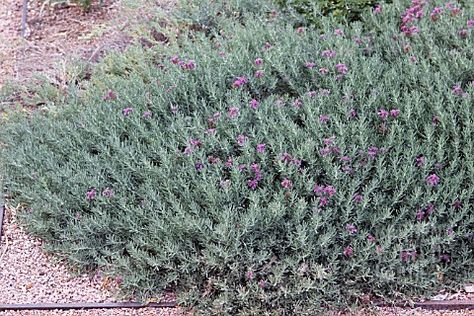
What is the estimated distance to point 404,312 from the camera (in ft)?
12.4

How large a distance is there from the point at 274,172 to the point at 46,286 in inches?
54.1

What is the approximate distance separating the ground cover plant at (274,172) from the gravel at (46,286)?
4.4 inches

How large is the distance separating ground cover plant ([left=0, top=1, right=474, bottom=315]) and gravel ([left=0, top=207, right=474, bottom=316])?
0.36ft

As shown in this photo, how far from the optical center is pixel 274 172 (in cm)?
400

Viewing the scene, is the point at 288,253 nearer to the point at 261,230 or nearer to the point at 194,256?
the point at 261,230

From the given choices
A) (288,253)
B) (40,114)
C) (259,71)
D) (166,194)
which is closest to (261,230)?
(288,253)

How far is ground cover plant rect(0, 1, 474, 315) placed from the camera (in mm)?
3734

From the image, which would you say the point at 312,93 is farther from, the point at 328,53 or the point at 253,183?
the point at 253,183

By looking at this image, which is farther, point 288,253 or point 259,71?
point 259,71

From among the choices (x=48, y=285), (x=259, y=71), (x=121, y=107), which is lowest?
(x=48, y=285)

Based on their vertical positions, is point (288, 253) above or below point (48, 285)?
above

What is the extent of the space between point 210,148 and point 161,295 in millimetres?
828

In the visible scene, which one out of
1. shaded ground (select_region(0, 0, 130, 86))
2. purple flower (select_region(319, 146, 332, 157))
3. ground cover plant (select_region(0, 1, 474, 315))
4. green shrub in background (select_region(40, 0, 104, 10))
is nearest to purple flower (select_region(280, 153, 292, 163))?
ground cover plant (select_region(0, 1, 474, 315))

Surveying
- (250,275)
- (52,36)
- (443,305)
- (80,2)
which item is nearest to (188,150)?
(250,275)
